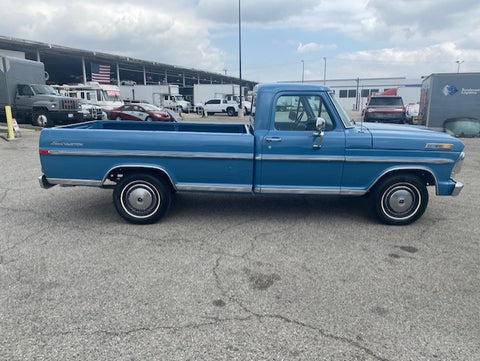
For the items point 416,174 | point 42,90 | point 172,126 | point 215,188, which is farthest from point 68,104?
point 416,174

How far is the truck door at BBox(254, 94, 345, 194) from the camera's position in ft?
16.4

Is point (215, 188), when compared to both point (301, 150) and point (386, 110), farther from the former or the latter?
point (386, 110)

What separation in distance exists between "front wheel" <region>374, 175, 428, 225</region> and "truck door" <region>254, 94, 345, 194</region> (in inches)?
26.3

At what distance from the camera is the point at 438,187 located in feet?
16.9

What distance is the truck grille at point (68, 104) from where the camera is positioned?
1756 cm

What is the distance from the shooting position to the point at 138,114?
21688 millimetres

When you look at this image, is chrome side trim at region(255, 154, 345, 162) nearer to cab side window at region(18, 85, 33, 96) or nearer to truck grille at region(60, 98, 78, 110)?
truck grille at region(60, 98, 78, 110)

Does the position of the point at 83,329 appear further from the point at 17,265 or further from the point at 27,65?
the point at 27,65

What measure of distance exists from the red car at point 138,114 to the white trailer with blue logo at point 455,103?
578 inches

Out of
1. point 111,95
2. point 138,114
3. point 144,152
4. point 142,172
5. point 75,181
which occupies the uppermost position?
point 111,95

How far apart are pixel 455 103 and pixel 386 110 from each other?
3.16 metres

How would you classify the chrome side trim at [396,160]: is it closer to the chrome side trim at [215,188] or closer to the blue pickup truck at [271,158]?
the blue pickup truck at [271,158]

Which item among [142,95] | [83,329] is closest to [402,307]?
[83,329]

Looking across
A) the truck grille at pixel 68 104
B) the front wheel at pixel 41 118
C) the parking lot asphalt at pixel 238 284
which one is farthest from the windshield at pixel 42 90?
the parking lot asphalt at pixel 238 284
